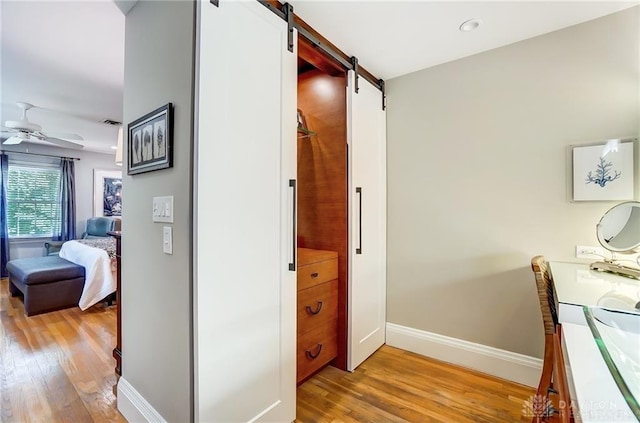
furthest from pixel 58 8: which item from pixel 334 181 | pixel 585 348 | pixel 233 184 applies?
pixel 585 348

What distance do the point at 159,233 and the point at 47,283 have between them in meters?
3.21

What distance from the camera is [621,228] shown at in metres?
1.63

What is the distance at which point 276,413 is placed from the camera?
5.01 feet

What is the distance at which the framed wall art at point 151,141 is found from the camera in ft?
4.28

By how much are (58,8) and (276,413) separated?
2652mm

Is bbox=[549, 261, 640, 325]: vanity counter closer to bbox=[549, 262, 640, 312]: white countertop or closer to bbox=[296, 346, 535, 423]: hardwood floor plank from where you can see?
bbox=[549, 262, 640, 312]: white countertop

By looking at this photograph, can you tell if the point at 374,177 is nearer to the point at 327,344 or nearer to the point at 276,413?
the point at 327,344

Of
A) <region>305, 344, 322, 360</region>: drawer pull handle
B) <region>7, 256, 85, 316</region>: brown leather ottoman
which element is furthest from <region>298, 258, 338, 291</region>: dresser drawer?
<region>7, 256, 85, 316</region>: brown leather ottoman

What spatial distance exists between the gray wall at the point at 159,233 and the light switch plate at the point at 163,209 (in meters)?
0.03

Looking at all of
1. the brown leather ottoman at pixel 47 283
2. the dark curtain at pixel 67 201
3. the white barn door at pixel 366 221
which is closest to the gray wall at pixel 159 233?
the white barn door at pixel 366 221

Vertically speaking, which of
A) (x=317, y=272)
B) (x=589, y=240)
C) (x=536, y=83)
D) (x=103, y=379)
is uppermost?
(x=536, y=83)

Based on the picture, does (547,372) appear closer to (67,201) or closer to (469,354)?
(469,354)

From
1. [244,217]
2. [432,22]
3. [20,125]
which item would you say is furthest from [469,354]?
[20,125]

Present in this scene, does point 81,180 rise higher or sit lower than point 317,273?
higher
